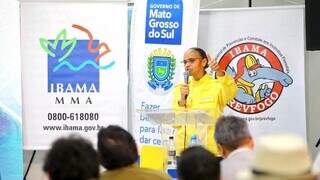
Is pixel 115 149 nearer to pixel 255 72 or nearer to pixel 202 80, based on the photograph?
pixel 202 80

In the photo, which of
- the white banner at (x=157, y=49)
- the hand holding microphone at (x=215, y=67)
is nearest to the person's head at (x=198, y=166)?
the hand holding microphone at (x=215, y=67)

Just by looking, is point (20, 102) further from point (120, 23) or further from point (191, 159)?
point (191, 159)

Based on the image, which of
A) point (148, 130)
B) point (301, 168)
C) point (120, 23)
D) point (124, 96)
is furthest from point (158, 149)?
point (301, 168)

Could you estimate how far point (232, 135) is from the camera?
298 centimetres

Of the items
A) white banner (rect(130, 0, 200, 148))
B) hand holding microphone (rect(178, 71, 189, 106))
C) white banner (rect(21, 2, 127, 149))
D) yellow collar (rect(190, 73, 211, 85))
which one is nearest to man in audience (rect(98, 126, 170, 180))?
hand holding microphone (rect(178, 71, 189, 106))

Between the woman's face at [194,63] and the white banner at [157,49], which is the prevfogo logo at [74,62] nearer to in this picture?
the white banner at [157,49]

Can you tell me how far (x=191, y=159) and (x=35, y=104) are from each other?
12.2 ft

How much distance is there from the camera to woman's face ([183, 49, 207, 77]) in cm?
509

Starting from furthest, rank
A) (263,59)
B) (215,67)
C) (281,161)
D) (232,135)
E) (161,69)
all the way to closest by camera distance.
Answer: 1. (263,59)
2. (161,69)
3. (215,67)
4. (232,135)
5. (281,161)

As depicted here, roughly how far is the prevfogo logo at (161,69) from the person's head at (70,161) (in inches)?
136

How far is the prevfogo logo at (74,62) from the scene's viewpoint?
5691mm

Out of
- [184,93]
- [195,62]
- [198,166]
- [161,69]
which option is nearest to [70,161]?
[198,166]

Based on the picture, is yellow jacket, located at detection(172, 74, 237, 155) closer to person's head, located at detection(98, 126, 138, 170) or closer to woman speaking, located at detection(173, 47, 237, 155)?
woman speaking, located at detection(173, 47, 237, 155)

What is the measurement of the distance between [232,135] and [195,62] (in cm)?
218
